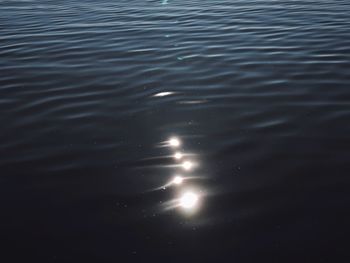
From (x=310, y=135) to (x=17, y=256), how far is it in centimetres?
392

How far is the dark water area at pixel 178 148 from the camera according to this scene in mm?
3547

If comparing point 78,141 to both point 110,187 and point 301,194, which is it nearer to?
point 110,187

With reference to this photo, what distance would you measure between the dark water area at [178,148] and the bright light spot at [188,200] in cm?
7

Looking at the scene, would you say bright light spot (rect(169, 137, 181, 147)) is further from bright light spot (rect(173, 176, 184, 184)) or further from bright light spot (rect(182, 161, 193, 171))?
bright light spot (rect(173, 176, 184, 184))

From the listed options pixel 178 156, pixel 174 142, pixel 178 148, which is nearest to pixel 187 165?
pixel 178 156

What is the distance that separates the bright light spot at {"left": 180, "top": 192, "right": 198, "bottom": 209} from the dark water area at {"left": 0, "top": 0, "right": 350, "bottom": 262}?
0.07m

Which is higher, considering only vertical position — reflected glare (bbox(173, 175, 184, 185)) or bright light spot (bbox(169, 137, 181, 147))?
bright light spot (bbox(169, 137, 181, 147))

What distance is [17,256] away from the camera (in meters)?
3.42

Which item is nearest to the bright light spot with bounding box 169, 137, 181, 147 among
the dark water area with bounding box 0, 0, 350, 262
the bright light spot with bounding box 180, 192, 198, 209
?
the dark water area with bounding box 0, 0, 350, 262

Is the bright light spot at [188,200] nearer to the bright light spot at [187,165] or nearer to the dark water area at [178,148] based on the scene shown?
the dark water area at [178,148]

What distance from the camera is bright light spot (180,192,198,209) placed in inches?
156

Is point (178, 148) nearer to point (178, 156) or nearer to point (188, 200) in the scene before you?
point (178, 156)

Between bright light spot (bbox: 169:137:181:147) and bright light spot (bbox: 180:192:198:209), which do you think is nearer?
bright light spot (bbox: 180:192:198:209)

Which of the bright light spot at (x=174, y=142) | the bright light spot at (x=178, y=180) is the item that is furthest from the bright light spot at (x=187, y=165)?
the bright light spot at (x=174, y=142)
